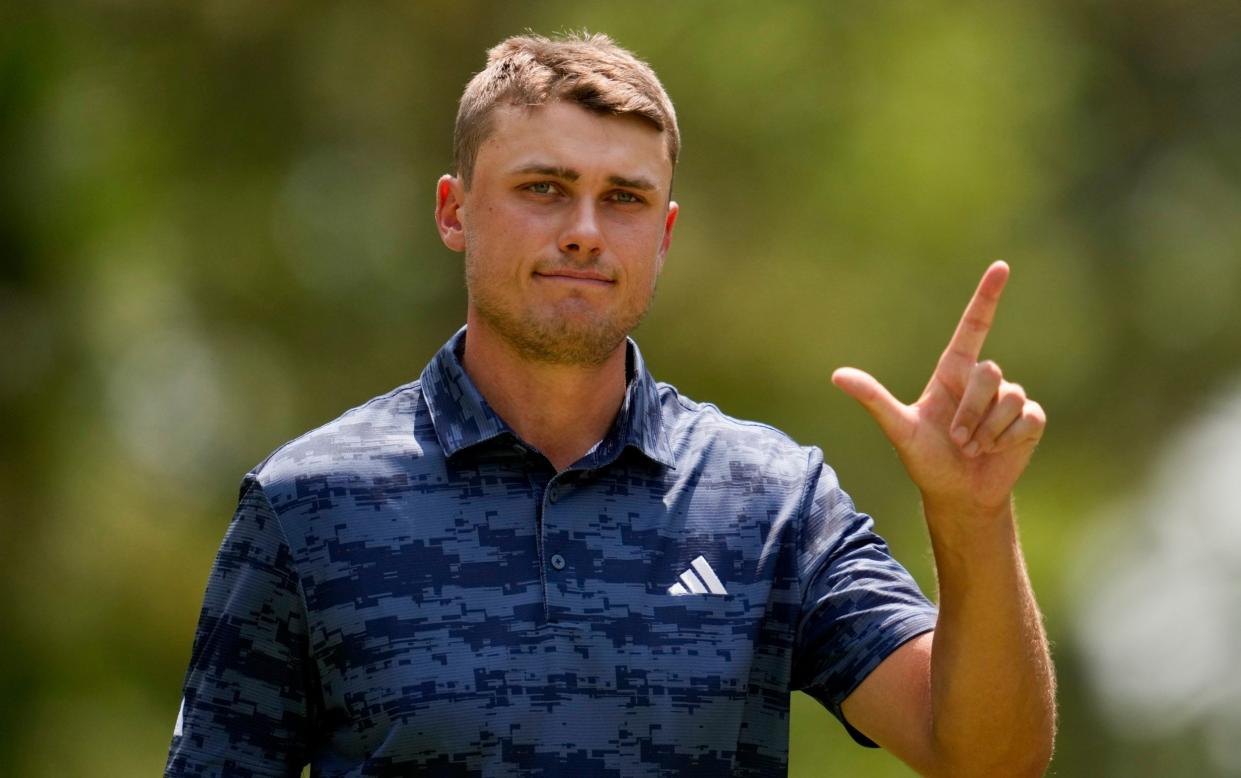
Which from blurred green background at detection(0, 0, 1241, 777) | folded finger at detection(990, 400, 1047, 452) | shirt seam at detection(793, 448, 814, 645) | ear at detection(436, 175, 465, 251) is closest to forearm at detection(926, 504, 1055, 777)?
folded finger at detection(990, 400, 1047, 452)

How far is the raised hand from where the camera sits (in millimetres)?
2893

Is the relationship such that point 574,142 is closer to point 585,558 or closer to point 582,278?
point 582,278

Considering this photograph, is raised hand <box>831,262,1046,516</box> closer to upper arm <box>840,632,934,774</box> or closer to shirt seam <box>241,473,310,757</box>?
upper arm <box>840,632,934,774</box>

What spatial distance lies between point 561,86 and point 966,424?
3.49 ft

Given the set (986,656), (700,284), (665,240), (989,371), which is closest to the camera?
(989,371)

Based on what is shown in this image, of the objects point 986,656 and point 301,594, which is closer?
point 986,656

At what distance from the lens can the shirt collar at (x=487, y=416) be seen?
339 centimetres

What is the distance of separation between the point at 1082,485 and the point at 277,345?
5114 mm

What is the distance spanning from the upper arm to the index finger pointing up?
49cm

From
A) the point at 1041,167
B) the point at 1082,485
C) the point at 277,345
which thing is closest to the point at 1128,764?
the point at 1082,485

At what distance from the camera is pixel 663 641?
10.6ft

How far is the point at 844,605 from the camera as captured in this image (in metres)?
3.34

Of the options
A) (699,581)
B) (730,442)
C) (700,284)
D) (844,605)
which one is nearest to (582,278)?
(730,442)

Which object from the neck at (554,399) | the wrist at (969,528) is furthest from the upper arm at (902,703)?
the neck at (554,399)
